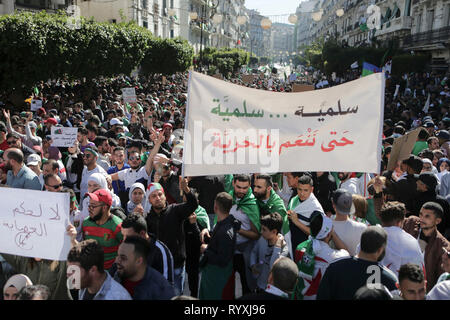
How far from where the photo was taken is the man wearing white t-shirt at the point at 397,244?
330 centimetres

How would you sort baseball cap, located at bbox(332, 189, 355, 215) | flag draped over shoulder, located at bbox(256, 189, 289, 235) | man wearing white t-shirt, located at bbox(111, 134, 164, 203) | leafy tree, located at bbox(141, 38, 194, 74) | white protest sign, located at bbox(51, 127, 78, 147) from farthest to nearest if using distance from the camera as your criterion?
leafy tree, located at bbox(141, 38, 194, 74) → white protest sign, located at bbox(51, 127, 78, 147) → man wearing white t-shirt, located at bbox(111, 134, 164, 203) → flag draped over shoulder, located at bbox(256, 189, 289, 235) → baseball cap, located at bbox(332, 189, 355, 215)

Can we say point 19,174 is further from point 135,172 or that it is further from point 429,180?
point 429,180

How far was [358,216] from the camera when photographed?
161 inches

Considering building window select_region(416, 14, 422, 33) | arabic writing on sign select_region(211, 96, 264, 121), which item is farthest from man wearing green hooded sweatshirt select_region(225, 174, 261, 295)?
building window select_region(416, 14, 422, 33)

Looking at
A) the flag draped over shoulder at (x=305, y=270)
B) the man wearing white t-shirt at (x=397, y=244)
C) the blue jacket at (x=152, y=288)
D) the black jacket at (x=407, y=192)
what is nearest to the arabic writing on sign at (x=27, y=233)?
the blue jacket at (x=152, y=288)

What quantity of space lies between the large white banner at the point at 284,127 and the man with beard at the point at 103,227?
2.96 ft

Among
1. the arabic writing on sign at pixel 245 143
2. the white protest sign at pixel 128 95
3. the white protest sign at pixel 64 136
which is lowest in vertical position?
the white protest sign at pixel 64 136

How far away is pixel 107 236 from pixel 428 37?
34370 millimetres

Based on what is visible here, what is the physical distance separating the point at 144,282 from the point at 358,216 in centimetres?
232

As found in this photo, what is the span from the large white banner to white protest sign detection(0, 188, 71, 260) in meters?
1.24

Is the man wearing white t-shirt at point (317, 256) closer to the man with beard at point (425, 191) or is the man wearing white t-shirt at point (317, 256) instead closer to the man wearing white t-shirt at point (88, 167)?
the man with beard at point (425, 191)

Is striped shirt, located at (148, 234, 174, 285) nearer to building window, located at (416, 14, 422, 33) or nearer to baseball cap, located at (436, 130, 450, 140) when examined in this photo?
baseball cap, located at (436, 130, 450, 140)

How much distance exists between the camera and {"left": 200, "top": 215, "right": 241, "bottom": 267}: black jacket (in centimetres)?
357
